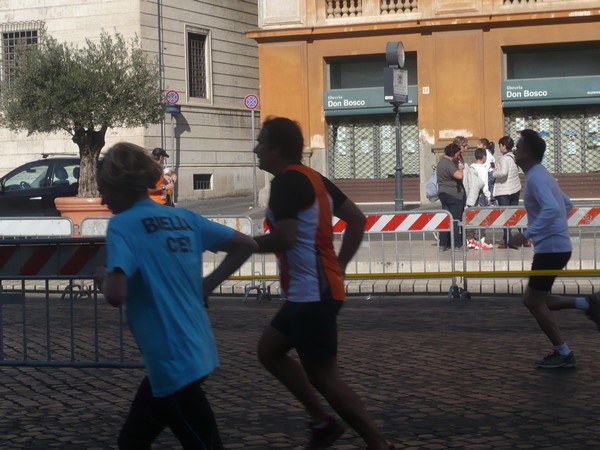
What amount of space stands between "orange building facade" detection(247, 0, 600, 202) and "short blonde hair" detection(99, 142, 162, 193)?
26.4 meters

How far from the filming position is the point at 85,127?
105 ft

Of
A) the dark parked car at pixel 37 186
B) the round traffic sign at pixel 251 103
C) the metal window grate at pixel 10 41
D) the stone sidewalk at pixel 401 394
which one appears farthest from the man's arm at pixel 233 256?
the metal window grate at pixel 10 41

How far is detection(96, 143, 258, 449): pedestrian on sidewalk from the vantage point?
448 cm

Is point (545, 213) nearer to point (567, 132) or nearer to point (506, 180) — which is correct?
point (506, 180)

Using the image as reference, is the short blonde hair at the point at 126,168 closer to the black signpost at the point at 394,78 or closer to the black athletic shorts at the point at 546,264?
the black athletic shorts at the point at 546,264

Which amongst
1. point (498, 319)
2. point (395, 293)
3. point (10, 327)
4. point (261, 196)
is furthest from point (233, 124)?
point (10, 327)

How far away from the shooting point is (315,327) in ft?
19.1

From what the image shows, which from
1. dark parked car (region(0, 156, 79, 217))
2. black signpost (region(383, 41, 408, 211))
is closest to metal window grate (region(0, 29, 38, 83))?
dark parked car (region(0, 156, 79, 217))

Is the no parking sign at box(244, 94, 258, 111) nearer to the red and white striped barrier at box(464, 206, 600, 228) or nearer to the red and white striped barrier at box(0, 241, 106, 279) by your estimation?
the red and white striped barrier at box(464, 206, 600, 228)

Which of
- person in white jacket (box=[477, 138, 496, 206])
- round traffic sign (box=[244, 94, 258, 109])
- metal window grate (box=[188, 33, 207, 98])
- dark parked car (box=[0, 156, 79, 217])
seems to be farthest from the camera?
metal window grate (box=[188, 33, 207, 98])

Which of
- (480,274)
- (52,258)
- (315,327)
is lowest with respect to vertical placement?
(480,274)

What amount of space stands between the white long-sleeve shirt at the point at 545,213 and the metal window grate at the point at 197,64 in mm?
30712

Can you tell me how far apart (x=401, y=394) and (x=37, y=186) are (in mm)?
19631

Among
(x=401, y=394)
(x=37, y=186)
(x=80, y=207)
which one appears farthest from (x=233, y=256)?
(x=37, y=186)
